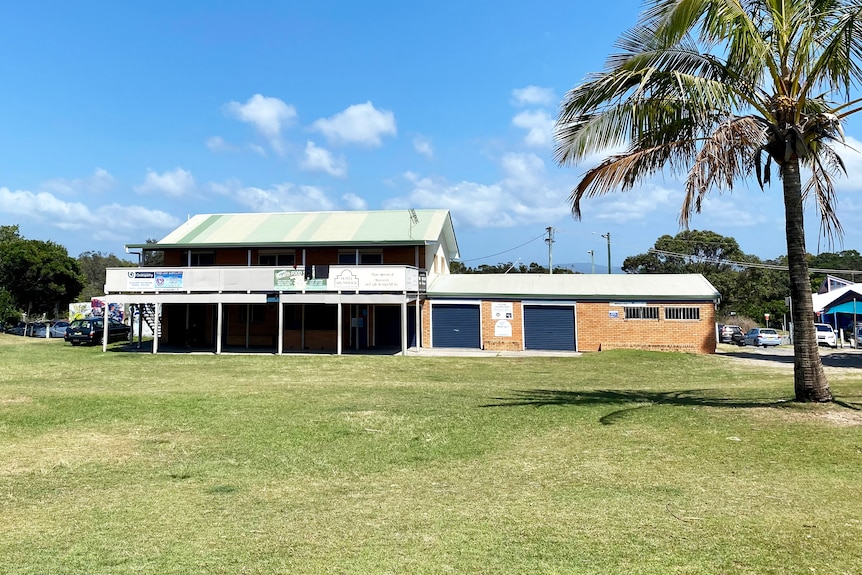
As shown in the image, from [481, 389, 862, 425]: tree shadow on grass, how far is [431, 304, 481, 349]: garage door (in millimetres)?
12851

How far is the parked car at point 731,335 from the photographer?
35.2 meters

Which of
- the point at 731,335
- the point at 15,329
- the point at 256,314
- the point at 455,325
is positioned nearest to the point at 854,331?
the point at 731,335

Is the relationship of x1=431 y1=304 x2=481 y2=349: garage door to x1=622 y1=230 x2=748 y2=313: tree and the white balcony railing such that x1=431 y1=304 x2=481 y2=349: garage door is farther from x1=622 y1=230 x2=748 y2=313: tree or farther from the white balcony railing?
x1=622 y1=230 x2=748 y2=313: tree

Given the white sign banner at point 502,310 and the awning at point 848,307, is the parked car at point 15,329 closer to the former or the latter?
the white sign banner at point 502,310

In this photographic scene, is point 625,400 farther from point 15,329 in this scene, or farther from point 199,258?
point 15,329

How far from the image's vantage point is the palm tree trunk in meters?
8.20

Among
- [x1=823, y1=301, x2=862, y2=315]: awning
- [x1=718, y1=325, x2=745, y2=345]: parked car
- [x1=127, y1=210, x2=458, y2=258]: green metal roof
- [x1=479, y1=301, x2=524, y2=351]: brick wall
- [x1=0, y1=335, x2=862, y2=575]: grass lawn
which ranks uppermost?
[x1=127, y1=210, x2=458, y2=258]: green metal roof

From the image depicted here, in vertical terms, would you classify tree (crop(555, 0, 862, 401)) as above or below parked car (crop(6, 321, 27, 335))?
above

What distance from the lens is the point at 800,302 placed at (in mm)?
8242

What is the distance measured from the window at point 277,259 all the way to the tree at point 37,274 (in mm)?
29363

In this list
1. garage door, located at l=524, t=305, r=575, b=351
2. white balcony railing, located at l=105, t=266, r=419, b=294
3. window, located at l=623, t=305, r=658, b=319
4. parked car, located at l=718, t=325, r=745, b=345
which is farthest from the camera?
parked car, located at l=718, t=325, r=745, b=345

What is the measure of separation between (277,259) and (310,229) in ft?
6.63

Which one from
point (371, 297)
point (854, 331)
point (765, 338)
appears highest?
point (371, 297)

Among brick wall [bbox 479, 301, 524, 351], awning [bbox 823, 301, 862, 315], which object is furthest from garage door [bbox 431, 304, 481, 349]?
awning [bbox 823, 301, 862, 315]
